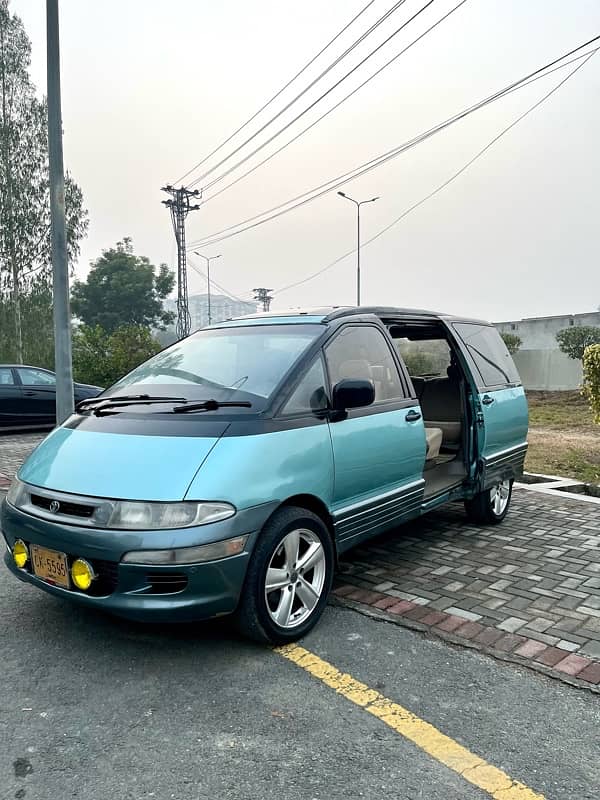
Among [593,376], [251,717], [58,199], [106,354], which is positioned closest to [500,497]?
[251,717]

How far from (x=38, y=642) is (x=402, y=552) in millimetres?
2615

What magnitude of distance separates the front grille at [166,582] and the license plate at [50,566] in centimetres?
45

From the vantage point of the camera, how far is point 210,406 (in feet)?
10.7

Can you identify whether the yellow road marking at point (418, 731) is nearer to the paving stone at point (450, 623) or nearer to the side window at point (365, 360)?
the paving stone at point (450, 623)

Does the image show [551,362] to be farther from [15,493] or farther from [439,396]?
[15,493]

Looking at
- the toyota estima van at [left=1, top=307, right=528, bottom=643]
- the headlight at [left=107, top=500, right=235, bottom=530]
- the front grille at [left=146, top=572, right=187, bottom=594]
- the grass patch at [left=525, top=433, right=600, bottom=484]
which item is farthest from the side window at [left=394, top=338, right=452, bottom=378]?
the front grille at [left=146, top=572, right=187, bottom=594]

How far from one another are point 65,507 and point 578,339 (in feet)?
67.5

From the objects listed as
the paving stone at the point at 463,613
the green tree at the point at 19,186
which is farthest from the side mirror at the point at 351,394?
the green tree at the point at 19,186

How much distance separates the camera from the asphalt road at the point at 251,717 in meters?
2.12

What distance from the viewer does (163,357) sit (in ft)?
14.0

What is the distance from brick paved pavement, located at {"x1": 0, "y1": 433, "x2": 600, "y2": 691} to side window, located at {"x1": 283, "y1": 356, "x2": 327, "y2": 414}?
1.25 m

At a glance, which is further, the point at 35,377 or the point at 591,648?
the point at 35,377

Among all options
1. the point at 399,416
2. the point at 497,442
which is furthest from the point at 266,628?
the point at 497,442

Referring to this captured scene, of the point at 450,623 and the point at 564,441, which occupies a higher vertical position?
the point at 564,441
